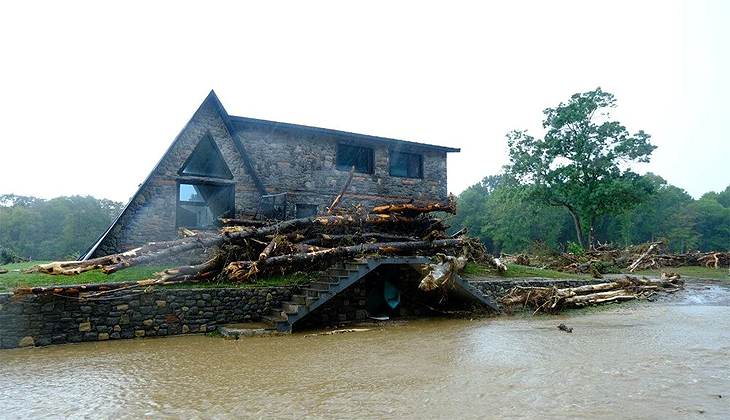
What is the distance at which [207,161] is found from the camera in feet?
57.1

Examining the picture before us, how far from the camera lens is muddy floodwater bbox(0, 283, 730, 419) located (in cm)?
606

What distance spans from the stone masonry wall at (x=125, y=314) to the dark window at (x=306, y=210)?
655 cm

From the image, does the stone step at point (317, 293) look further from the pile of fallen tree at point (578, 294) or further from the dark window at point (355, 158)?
the dark window at point (355, 158)

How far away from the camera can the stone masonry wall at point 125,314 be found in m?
10.4

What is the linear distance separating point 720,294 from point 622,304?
5.68m

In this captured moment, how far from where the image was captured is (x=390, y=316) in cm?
1611

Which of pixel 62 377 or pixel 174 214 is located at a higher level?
pixel 174 214

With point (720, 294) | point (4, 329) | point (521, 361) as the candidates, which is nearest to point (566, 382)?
point (521, 361)

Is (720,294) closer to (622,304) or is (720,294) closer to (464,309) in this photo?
(622,304)

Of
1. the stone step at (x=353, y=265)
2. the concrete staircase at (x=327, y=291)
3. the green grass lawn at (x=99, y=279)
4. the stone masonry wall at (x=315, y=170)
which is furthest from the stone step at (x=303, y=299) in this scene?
the stone masonry wall at (x=315, y=170)

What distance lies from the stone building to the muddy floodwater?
6.07 meters

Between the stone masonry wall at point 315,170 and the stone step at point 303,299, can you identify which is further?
the stone masonry wall at point 315,170

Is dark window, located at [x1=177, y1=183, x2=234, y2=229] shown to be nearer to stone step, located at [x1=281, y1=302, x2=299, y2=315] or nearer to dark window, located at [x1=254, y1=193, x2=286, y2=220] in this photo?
dark window, located at [x1=254, y1=193, x2=286, y2=220]

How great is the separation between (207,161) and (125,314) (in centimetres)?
743
